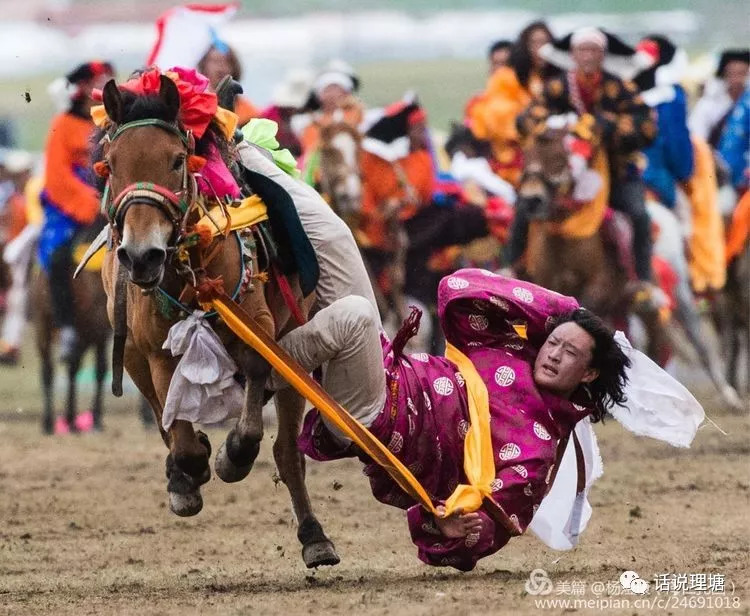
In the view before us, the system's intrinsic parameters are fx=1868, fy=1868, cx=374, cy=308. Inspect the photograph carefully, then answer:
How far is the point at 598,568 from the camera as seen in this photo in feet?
22.4

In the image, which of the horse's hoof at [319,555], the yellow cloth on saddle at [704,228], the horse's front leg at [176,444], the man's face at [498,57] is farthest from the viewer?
the man's face at [498,57]

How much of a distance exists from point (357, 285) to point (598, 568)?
136 centimetres

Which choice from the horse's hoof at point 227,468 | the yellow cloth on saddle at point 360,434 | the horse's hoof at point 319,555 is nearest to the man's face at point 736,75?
the horse's hoof at point 319,555

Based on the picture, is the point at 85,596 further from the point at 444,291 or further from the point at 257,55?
the point at 257,55

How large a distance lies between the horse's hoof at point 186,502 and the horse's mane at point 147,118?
115 centimetres

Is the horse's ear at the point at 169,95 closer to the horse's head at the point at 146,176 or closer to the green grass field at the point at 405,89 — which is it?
the horse's head at the point at 146,176

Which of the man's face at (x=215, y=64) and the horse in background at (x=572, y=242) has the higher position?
the man's face at (x=215, y=64)

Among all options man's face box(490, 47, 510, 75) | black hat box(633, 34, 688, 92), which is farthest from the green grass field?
black hat box(633, 34, 688, 92)

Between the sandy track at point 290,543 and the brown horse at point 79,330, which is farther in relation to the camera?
the brown horse at point 79,330

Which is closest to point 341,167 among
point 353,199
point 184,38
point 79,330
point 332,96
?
point 353,199

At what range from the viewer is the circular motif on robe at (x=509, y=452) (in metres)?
6.27

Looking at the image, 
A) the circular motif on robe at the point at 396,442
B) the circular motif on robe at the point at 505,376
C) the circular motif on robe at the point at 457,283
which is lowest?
the circular motif on robe at the point at 396,442

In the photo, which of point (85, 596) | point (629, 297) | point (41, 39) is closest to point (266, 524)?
point (85, 596)

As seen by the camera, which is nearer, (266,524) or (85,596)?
(85,596)
